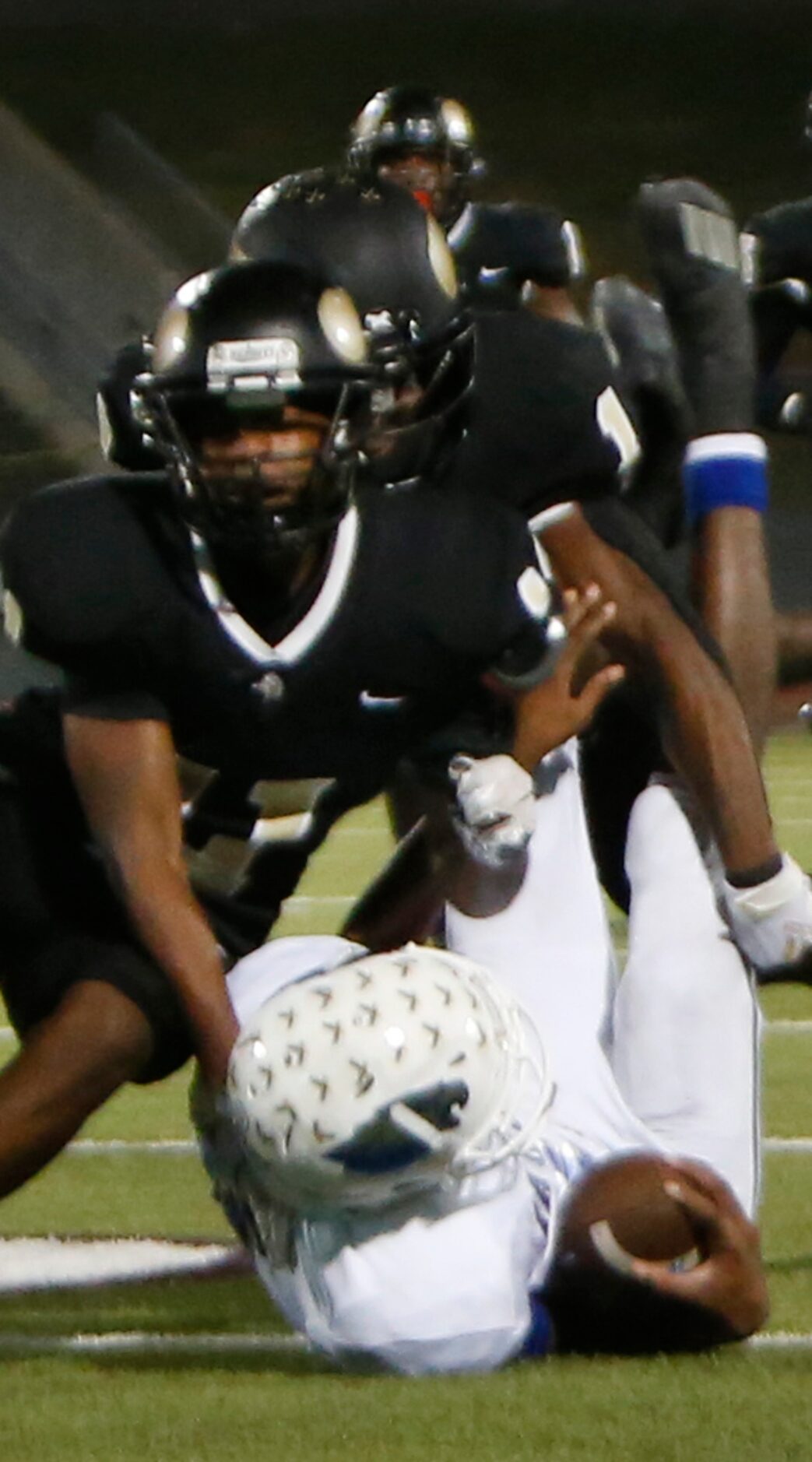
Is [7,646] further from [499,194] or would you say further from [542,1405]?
[542,1405]

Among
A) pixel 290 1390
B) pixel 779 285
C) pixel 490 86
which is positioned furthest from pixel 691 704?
pixel 490 86

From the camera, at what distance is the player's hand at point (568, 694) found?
116 inches

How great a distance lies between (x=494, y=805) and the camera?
2832 mm

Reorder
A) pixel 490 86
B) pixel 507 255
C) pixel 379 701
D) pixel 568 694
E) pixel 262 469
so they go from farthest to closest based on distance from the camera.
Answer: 1. pixel 490 86
2. pixel 507 255
3. pixel 568 694
4. pixel 379 701
5. pixel 262 469

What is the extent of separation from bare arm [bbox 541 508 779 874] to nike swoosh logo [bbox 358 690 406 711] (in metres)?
0.25

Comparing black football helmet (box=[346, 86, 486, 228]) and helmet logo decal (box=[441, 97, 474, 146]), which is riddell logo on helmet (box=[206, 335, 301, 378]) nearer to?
black football helmet (box=[346, 86, 486, 228])

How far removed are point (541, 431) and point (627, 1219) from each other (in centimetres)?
85

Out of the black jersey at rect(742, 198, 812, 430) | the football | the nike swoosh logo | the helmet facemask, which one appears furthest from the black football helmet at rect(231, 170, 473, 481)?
the black jersey at rect(742, 198, 812, 430)

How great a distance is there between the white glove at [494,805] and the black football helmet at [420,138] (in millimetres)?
2137

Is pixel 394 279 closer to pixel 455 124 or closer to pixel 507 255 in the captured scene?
pixel 507 255

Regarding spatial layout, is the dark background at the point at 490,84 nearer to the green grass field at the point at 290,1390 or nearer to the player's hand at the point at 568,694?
the green grass field at the point at 290,1390

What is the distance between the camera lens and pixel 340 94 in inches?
523

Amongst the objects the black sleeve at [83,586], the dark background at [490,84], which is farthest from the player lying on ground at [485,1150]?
the dark background at [490,84]

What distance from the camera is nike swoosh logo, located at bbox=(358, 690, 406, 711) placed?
2852 mm
